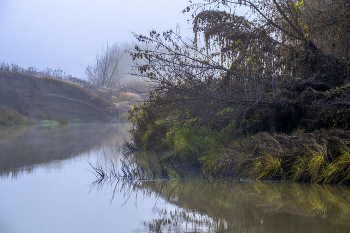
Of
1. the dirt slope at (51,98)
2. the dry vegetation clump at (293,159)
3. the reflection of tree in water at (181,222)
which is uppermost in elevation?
the dirt slope at (51,98)

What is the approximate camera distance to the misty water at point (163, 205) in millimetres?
4570

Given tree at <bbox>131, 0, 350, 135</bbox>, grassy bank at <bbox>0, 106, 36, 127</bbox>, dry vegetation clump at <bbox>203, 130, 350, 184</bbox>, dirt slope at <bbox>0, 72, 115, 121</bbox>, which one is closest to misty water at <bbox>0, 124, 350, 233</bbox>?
dry vegetation clump at <bbox>203, 130, 350, 184</bbox>

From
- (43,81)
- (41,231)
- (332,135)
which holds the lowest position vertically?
(41,231)

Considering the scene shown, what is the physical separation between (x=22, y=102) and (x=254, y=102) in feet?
98.9

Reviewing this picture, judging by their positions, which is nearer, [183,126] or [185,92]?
[185,92]

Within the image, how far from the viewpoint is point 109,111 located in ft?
128

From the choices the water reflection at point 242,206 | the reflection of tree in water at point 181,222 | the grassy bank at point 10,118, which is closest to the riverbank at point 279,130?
the water reflection at point 242,206

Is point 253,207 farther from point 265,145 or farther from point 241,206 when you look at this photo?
point 265,145

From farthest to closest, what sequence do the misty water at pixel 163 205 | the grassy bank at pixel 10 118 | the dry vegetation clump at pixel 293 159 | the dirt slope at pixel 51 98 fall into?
1. the dirt slope at pixel 51 98
2. the grassy bank at pixel 10 118
3. the dry vegetation clump at pixel 293 159
4. the misty water at pixel 163 205

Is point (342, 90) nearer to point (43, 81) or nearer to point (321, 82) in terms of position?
point (321, 82)

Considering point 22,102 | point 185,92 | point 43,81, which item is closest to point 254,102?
point 185,92

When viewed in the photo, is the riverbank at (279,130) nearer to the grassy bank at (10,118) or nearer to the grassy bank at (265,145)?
the grassy bank at (265,145)

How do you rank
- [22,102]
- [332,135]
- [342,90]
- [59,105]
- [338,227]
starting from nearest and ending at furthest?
[338,227], [332,135], [342,90], [22,102], [59,105]

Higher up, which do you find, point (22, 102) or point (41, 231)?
point (22, 102)
